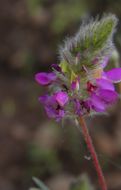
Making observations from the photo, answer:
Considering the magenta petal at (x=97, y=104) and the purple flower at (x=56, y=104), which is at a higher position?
the purple flower at (x=56, y=104)

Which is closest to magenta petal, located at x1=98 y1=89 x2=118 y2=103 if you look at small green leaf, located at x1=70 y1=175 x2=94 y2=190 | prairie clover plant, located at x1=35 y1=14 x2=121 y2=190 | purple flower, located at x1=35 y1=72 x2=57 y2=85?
prairie clover plant, located at x1=35 y1=14 x2=121 y2=190

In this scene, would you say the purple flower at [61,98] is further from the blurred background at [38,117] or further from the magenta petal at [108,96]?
the blurred background at [38,117]

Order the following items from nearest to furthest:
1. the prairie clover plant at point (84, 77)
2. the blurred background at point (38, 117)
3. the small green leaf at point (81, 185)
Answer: the prairie clover plant at point (84, 77) < the small green leaf at point (81, 185) < the blurred background at point (38, 117)

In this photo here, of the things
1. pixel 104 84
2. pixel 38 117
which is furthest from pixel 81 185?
pixel 38 117

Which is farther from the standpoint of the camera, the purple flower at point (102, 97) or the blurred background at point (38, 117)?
the blurred background at point (38, 117)

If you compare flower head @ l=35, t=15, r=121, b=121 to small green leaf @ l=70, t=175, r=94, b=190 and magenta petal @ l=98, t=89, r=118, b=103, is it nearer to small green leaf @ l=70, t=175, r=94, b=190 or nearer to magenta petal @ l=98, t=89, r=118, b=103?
magenta petal @ l=98, t=89, r=118, b=103

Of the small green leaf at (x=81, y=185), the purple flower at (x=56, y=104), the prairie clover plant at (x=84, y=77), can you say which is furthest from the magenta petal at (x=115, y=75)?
the small green leaf at (x=81, y=185)

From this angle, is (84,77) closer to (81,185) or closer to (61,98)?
(61,98)
